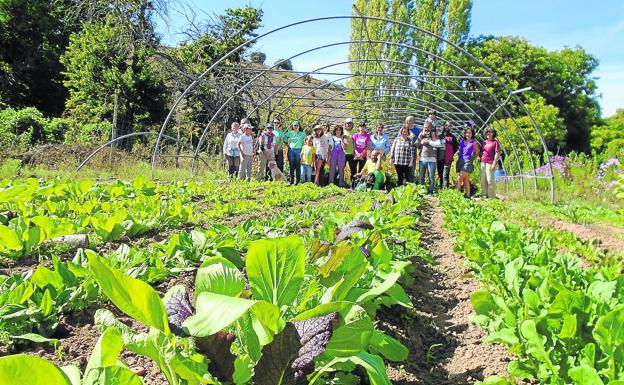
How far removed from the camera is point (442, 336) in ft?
8.13

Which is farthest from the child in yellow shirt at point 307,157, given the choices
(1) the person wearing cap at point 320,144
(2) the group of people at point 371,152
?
(1) the person wearing cap at point 320,144

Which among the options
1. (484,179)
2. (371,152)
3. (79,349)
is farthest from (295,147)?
(79,349)

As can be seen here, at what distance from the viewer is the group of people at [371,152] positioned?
37.6 feet

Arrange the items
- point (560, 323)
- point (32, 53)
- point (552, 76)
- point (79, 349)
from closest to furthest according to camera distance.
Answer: point (560, 323), point (79, 349), point (32, 53), point (552, 76)

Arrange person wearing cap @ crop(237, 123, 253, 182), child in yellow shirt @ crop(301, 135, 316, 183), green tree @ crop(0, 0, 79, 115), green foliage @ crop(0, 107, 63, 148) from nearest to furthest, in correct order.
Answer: person wearing cap @ crop(237, 123, 253, 182), child in yellow shirt @ crop(301, 135, 316, 183), green foliage @ crop(0, 107, 63, 148), green tree @ crop(0, 0, 79, 115)

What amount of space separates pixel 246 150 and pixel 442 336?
10001 millimetres

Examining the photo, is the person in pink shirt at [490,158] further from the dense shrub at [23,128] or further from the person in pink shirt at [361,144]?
the dense shrub at [23,128]

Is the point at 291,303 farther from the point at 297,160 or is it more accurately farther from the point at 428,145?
the point at 297,160

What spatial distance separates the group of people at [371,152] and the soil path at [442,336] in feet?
26.2

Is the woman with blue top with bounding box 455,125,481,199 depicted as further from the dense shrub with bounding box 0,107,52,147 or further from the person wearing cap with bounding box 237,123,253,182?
the dense shrub with bounding box 0,107,52,147

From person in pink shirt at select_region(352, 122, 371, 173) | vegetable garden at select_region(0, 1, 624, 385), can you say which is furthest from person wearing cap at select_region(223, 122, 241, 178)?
vegetable garden at select_region(0, 1, 624, 385)

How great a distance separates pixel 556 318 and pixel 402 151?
1014 centimetres

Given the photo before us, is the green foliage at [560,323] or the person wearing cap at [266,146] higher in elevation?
the person wearing cap at [266,146]

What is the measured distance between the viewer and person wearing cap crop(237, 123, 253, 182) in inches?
467
